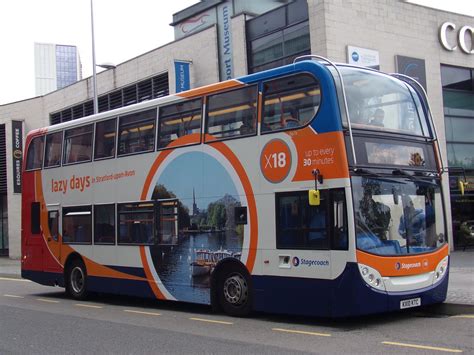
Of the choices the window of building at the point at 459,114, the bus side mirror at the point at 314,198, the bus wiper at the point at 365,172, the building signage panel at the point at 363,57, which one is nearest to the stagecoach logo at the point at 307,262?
the bus side mirror at the point at 314,198

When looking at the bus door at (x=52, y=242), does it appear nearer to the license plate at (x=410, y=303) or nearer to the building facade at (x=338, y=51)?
the license plate at (x=410, y=303)

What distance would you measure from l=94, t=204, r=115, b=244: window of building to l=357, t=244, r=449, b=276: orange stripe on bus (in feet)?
21.6

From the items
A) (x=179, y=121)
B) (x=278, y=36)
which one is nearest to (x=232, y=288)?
(x=179, y=121)

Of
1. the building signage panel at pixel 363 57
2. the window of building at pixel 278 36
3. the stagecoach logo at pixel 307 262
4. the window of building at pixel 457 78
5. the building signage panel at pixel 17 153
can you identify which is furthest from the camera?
the building signage panel at pixel 17 153

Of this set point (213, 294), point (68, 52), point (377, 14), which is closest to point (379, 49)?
point (377, 14)

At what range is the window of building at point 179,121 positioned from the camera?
11.5 meters

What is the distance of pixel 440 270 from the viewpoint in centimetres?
996

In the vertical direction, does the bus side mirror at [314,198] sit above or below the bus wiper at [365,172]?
below

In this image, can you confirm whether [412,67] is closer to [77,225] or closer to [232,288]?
[77,225]

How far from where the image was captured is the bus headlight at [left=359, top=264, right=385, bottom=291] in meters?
8.88

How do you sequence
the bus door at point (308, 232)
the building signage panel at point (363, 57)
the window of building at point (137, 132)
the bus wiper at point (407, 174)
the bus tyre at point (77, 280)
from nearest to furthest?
the bus door at point (308, 232)
the bus wiper at point (407, 174)
the window of building at point (137, 132)
the bus tyre at point (77, 280)
the building signage panel at point (363, 57)

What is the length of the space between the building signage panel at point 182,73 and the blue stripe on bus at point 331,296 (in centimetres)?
1528

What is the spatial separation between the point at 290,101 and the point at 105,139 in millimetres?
5520

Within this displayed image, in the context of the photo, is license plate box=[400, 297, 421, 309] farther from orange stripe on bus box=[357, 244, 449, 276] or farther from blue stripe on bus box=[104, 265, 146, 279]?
blue stripe on bus box=[104, 265, 146, 279]
